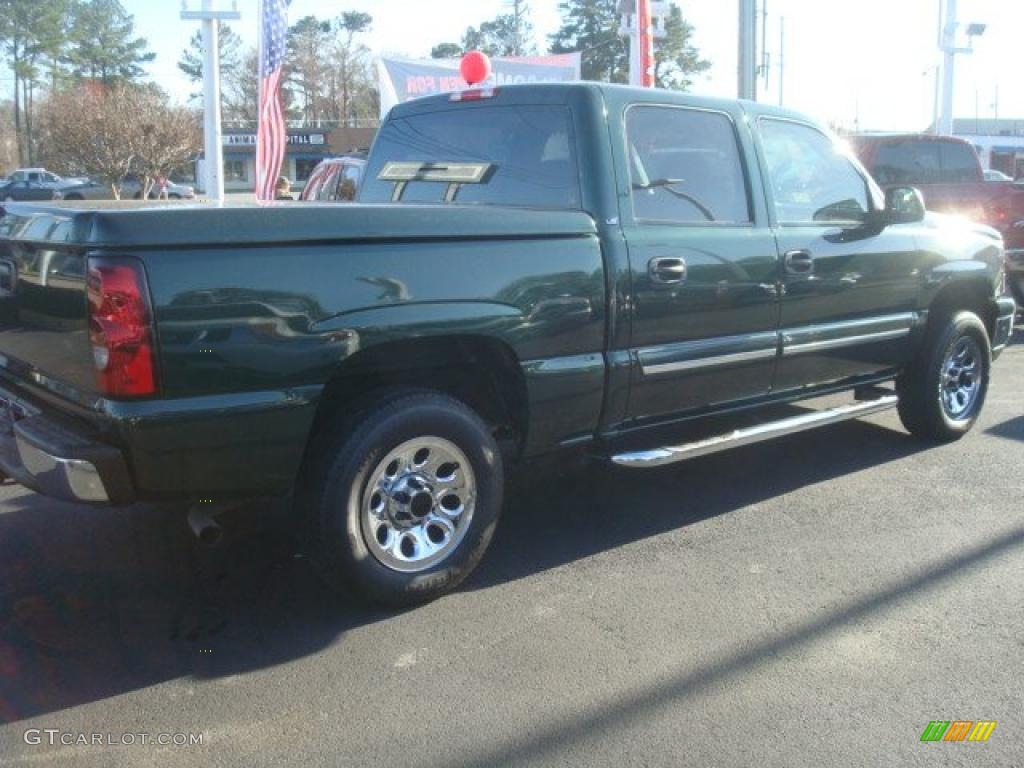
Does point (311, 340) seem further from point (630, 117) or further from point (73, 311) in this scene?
point (630, 117)

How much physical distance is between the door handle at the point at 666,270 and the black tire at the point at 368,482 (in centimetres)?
102

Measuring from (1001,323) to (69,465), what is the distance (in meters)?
5.70

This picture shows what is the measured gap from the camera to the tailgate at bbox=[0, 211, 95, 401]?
3.32m

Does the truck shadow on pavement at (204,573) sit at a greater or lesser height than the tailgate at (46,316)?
lesser

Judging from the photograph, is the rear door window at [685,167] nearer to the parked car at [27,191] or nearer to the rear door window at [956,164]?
the rear door window at [956,164]

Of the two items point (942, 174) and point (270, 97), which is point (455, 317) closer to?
point (270, 97)

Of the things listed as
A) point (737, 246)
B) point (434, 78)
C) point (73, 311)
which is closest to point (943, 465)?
point (737, 246)

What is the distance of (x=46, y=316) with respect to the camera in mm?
3549

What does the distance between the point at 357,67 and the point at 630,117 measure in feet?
253

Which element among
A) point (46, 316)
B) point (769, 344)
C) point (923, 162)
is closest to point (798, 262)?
point (769, 344)

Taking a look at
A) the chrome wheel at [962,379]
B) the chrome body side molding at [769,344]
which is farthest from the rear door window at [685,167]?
the chrome wheel at [962,379]

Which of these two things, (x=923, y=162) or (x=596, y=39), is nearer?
(x=923, y=162)

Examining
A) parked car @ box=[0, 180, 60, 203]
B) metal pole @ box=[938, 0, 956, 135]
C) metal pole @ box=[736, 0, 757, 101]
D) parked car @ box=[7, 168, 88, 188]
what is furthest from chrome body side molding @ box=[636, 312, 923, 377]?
parked car @ box=[7, 168, 88, 188]

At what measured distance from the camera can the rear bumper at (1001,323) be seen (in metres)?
6.57
